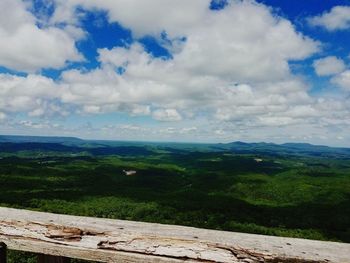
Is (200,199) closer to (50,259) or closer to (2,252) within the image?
(2,252)

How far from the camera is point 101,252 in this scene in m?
2.42

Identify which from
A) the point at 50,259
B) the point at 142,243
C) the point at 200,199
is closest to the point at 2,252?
the point at 50,259

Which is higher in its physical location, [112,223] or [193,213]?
[112,223]

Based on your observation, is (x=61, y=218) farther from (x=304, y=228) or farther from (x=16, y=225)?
(x=304, y=228)

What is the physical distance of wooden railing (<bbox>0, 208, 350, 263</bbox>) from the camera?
88.4 inches

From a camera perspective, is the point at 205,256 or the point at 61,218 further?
the point at 61,218

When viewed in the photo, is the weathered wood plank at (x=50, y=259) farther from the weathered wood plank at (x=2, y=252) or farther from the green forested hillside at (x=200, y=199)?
the green forested hillside at (x=200, y=199)

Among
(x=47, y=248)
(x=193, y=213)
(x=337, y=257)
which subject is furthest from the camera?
(x=193, y=213)

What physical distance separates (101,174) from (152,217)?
7282cm

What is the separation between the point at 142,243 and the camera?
7.92 ft

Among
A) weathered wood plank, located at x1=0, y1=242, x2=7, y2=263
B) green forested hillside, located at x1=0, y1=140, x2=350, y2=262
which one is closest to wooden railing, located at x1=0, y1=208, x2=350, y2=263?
weathered wood plank, located at x1=0, y1=242, x2=7, y2=263

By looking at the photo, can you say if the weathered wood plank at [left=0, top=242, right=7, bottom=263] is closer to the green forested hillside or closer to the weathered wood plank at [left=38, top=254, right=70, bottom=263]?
the weathered wood plank at [left=38, top=254, right=70, bottom=263]

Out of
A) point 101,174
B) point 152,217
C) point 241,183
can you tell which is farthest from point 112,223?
point 101,174

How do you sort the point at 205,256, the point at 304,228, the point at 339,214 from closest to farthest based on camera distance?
the point at 205,256, the point at 304,228, the point at 339,214
